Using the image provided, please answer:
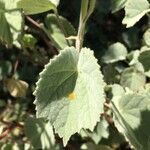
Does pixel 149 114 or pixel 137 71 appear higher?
pixel 149 114

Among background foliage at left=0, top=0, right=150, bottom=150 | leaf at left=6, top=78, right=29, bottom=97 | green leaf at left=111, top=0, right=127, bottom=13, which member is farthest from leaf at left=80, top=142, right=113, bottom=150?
green leaf at left=111, top=0, right=127, bottom=13

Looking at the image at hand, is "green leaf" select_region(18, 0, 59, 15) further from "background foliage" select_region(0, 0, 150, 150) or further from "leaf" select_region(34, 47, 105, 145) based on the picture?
"leaf" select_region(34, 47, 105, 145)

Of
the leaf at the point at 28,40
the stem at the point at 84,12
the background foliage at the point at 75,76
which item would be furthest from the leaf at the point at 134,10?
the leaf at the point at 28,40

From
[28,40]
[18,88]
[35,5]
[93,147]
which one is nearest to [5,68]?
[18,88]

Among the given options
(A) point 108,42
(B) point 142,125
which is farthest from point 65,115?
(A) point 108,42

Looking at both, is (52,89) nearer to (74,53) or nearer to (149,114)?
(74,53)

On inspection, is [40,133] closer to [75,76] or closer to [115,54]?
[115,54]
